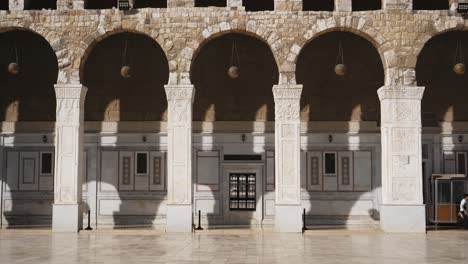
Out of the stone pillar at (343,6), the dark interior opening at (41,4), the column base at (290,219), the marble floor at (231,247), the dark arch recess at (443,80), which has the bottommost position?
the marble floor at (231,247)

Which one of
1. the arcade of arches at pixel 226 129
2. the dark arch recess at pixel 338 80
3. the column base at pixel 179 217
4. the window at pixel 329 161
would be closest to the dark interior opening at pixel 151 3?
the arcade of arches at pixel 226 129

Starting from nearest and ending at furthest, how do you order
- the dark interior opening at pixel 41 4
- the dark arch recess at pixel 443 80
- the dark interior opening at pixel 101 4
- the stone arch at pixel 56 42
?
1. the stone arch at pixel 56 42
2. the dark interior opening at pixel 41 4
3. the dark interior opening at pixel 101 4
4. the dark arch recess at pixel 443 80

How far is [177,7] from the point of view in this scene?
16.2 m

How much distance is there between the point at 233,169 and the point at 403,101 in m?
5.50

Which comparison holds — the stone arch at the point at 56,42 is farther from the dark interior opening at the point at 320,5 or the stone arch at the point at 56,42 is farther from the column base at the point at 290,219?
the dark interior opening at the point at 320,5

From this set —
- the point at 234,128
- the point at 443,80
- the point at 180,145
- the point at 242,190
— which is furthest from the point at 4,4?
the point at 443,80

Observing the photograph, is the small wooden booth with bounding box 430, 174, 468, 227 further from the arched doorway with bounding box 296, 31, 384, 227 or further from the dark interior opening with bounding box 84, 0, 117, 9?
the dark interior opening with bounding box 84, 0, 117, 9

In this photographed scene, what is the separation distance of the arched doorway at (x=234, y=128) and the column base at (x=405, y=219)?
4.05m

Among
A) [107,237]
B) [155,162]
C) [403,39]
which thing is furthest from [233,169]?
[403,39]

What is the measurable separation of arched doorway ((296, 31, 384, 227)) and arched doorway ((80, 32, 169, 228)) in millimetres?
4336

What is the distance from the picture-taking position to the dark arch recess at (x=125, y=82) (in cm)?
1888

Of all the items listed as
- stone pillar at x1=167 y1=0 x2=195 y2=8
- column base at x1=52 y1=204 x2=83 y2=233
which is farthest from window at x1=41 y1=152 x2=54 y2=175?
stone pillar at x1=167 y1=0 x2=195 y2=8

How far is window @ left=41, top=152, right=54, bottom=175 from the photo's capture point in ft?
62.4

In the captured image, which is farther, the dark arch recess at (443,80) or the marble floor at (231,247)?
the dark arch recess at (443,80)
